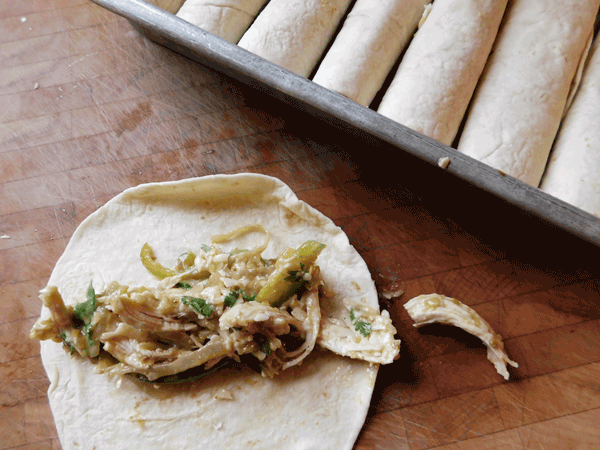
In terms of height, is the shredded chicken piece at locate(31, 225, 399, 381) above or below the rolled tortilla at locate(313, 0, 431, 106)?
below

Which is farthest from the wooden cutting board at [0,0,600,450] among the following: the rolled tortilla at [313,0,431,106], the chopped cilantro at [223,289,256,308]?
the chopped cilantro at [223,289,256,308]

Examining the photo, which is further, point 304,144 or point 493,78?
point 304,144

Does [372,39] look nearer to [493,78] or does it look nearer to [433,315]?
[493,78]

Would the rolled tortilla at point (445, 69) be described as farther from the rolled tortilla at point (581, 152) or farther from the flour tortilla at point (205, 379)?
the flour tortilla at point (205, 379)

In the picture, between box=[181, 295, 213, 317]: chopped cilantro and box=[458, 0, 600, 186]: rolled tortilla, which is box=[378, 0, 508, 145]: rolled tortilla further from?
box=[181, 295, 213, 317]: chopped cilantro

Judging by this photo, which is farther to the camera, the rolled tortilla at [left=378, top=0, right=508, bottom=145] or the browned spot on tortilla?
the browned spot on tortilla

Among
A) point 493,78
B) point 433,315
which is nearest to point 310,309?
point 433,315
